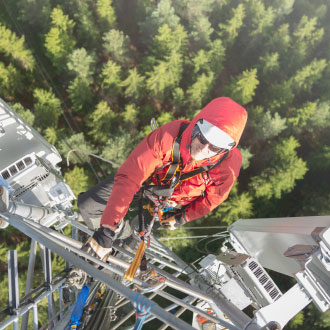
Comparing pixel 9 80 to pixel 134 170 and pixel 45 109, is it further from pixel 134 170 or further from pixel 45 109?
pixel 134 170

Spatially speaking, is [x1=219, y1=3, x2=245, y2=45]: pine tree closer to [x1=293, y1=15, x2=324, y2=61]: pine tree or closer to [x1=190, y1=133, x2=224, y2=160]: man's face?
[x1=293, y1=15, x2=324, y2=61]: pine tree

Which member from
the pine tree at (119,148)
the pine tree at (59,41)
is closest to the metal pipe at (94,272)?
the pine tree at (119,148)

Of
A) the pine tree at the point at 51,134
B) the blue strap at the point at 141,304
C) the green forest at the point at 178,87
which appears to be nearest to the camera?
the blue strap at the point at 141,304

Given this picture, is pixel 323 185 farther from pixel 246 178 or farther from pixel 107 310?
pixel 107 310

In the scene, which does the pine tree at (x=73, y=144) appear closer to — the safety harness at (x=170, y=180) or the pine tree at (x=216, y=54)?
the pine tree at (x=216, y=54)

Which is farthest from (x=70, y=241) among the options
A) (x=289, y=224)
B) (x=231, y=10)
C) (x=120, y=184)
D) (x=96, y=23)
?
(x=231, y=10)

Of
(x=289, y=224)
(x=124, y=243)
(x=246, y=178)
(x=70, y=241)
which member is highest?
(x=70, y=241)

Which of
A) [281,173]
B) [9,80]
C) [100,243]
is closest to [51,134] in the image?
[9,80]
